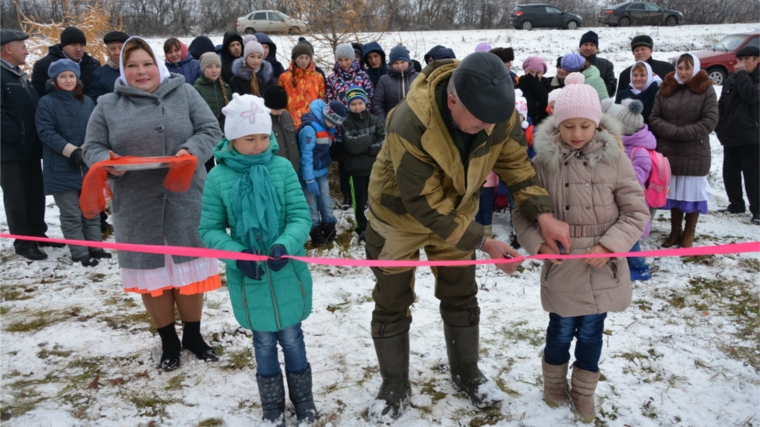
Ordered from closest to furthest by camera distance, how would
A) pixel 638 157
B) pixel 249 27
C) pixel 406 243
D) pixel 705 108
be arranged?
pixel 406 243, pixel 638 157, pixel 705 108, pixel 249 27

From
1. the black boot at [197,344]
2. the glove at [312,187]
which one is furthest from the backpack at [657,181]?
the black boot at [197,344]

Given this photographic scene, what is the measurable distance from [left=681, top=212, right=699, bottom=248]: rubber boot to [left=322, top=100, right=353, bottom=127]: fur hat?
167 inches

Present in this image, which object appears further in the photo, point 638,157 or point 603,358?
point 638,157

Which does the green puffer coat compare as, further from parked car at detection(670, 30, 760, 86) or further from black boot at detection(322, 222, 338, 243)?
parked car at detection(670, 30, 760, 86)

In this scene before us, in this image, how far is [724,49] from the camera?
1531cm

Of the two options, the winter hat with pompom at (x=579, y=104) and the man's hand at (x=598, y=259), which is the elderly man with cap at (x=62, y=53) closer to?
the winter hat with pompom at (x=579, y=104)

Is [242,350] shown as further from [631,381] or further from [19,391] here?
[631,381]

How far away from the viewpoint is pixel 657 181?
545 cm

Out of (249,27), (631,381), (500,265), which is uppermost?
(249,27)

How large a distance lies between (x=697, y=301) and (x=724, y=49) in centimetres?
1414

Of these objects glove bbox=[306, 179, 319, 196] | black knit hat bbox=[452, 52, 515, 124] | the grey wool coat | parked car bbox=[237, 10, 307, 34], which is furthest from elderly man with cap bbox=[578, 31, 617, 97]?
parked car bbox=[237, 10, 307, 34]

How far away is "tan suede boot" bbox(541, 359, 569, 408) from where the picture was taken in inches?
124

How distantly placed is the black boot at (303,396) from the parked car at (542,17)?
2875 centimetres

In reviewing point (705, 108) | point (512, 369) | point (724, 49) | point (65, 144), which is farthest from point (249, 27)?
point (512, 369)
